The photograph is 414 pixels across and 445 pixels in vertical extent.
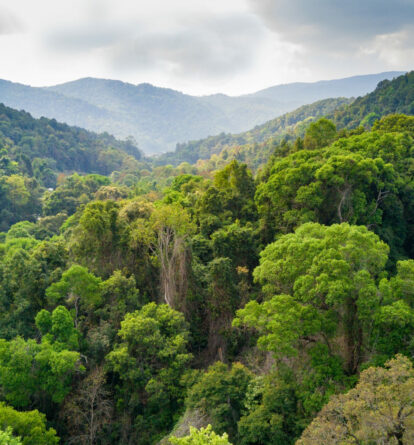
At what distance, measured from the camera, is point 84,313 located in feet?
54.1

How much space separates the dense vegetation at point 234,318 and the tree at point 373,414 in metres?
0.03

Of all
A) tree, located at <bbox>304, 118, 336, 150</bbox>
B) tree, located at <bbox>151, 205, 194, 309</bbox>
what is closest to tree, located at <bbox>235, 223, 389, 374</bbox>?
tree, located at <bbox>151, 205, 194, 309</bbox>

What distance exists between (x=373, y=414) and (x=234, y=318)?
26.9 feet

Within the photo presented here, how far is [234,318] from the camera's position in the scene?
15.1 metres

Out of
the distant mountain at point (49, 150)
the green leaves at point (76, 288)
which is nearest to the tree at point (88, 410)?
the green leaves at point (76, 288)

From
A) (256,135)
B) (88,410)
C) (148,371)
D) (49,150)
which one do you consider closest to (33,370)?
(88,410)

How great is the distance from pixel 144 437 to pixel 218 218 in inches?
438

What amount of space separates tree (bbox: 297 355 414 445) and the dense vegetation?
0.10 feet

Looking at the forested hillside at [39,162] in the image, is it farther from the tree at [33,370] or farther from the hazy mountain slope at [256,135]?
the tree at [33,370]

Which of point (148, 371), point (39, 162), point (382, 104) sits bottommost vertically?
point (148, 371)

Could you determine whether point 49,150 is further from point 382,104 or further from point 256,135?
point 382,104

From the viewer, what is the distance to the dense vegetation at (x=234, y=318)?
10398 mm

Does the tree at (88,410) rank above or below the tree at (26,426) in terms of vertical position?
below

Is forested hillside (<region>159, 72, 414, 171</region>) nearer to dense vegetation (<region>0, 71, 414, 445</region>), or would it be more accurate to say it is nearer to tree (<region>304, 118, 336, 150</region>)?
tree (<region>304, 118, 336, 150</region>)
